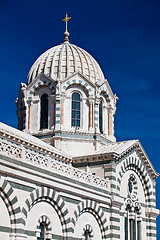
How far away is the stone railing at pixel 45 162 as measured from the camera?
74.4 ft

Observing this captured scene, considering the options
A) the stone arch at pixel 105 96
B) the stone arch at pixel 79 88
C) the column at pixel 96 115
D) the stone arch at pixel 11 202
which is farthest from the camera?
the stone arch at pixel 105 96

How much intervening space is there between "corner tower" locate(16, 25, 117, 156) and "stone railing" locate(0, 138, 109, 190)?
701cm

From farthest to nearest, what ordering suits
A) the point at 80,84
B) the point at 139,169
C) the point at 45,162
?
the point at 80,84 → the point at 139,169 → the point at 45,162

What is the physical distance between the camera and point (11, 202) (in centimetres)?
2228

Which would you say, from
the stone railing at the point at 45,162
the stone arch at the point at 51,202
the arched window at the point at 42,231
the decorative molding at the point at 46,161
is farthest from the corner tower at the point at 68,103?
the arched window at the point at 42,231

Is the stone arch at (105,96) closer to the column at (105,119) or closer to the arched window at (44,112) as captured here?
the column at (105,119)

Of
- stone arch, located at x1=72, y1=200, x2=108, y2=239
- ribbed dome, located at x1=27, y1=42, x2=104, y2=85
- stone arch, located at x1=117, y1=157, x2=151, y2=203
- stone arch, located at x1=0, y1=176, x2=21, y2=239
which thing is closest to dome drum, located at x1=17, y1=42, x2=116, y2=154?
ribbed dome, located at x1=27, y1=42, x2=104, y2=85

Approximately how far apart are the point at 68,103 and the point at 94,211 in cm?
1137

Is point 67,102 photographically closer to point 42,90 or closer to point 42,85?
point 42,90

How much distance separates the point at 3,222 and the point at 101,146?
55.7 ft

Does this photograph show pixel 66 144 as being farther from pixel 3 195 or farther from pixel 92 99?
pixel 3 195

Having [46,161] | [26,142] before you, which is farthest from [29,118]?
[46,161]

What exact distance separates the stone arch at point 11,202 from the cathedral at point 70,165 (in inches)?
1.9

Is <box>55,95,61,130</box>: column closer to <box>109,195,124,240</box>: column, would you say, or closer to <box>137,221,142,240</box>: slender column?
<box>109,195,124,240</box>: column
